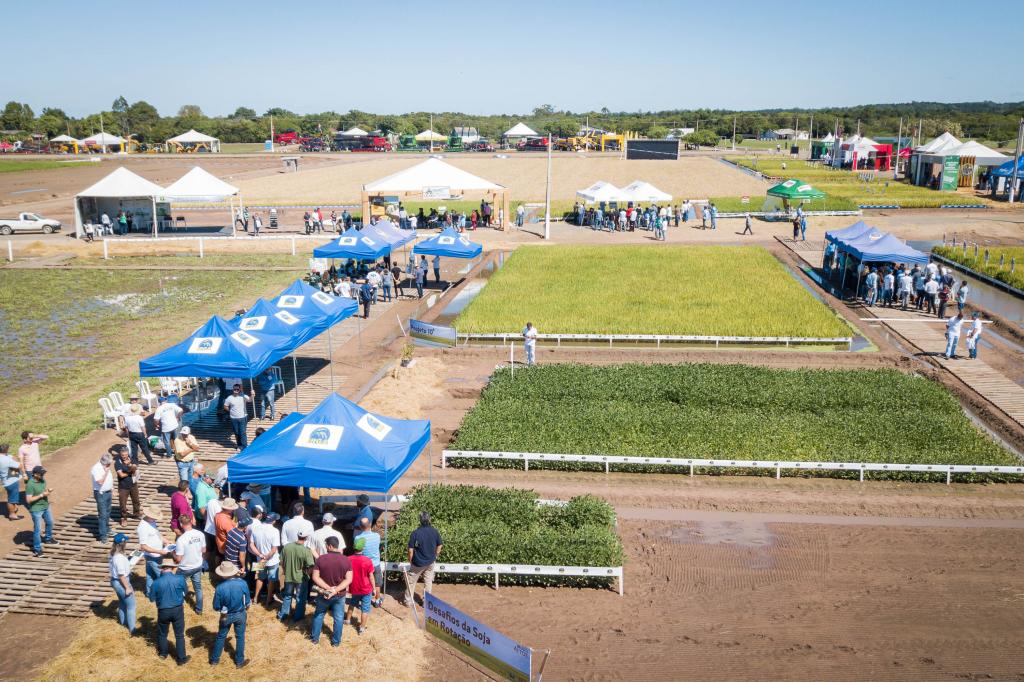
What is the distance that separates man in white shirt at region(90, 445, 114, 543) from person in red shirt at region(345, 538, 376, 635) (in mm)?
4661

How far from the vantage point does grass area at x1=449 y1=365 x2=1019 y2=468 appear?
17406 millimetres

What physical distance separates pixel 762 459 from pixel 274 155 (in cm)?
11177

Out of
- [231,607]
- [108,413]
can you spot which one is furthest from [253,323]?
[231,607]

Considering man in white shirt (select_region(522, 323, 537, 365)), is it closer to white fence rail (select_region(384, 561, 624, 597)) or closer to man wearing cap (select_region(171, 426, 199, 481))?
man wearing cap (select_region(171, 426, 199, 481))

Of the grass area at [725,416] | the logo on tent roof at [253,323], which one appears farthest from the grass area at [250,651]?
the logo on tent roof at [253,323]

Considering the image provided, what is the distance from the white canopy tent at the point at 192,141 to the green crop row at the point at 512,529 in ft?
332

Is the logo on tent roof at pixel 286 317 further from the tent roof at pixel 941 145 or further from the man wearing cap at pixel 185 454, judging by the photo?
the tent roof at pixel 941 145

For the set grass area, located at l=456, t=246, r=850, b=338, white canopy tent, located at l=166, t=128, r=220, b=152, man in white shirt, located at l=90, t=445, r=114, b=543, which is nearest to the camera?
man in white shirt, located at l=90, t=445, r=114, b=543

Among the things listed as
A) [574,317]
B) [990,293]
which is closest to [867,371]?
[574,317]

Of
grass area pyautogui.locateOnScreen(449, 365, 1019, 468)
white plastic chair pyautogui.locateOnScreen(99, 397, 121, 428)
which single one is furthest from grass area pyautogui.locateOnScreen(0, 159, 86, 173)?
grass area pyautogui.locateOnScreen(449, 365, 1019, 468)

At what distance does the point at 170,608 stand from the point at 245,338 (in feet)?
30.1

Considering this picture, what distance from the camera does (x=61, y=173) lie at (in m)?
88.0

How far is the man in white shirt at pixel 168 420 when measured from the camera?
1655cm

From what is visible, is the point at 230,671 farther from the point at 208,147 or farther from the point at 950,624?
the point at 208,147
